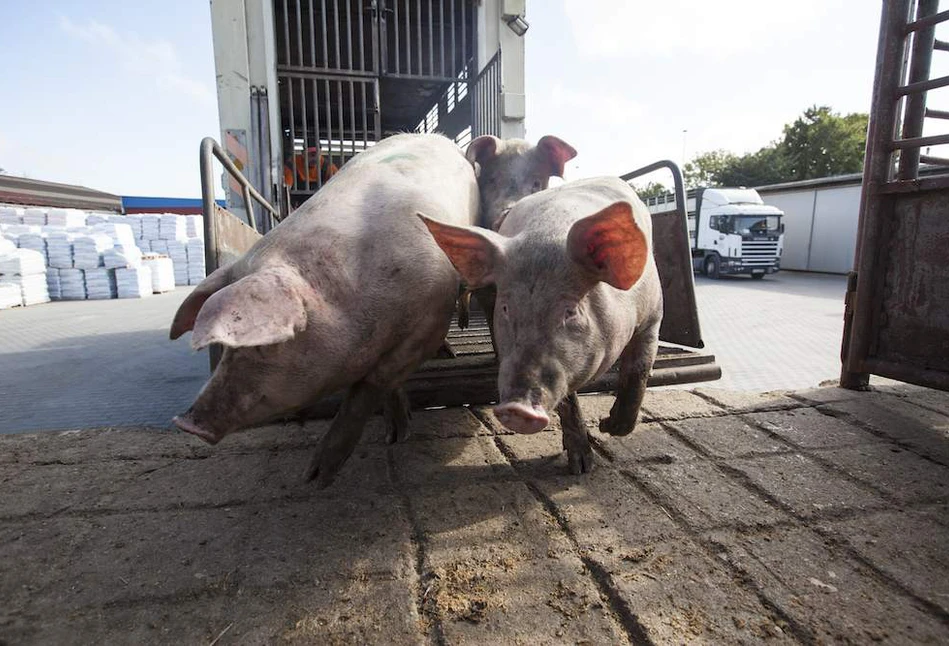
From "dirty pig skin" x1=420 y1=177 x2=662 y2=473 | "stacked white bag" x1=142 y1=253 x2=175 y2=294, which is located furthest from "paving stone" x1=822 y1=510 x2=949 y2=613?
"stacked white bag" x1=142 y1=253 x2=175 y2=294

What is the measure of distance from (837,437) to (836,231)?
18.9 metres

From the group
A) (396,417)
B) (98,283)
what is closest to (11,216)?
(98,283)

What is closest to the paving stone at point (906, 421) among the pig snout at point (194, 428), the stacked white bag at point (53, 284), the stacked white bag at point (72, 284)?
the pig snout at point (194, 428)

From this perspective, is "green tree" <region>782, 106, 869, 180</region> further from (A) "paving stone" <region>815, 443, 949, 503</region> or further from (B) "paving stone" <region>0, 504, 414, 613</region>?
(B) "paving stone" <region>0, 504, 414, 613</region>

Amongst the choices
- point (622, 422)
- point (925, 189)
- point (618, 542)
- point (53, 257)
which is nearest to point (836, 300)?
point (925, 189)

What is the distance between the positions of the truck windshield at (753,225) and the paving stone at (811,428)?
14954 mm

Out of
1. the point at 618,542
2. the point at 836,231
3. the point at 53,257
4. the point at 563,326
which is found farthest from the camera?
the point at 836,231

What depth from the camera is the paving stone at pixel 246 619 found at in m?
1.63

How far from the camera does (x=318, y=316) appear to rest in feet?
6.63

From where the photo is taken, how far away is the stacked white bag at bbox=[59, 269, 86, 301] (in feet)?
36.1

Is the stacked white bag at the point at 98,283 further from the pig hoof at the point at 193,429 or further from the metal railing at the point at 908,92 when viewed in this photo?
the metal railing at the point at 908,92

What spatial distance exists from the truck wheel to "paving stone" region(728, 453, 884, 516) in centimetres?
1608

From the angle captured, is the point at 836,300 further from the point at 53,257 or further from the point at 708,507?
the point at 53,257

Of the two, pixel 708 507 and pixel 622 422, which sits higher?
pixel 622 422
